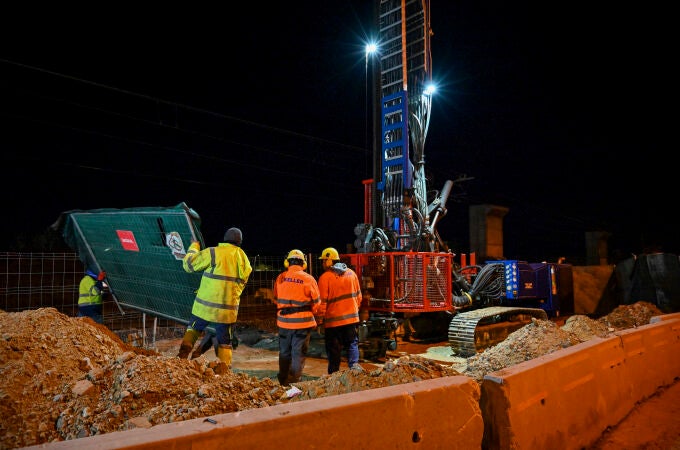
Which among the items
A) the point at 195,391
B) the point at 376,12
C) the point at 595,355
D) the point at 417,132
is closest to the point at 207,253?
the point at 195,391

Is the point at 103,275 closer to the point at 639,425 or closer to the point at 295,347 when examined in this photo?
the point at 295,347

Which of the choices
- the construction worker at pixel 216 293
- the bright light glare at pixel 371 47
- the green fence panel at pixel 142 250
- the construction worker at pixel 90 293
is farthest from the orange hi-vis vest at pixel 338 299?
the bright light glare at pixel 371 47

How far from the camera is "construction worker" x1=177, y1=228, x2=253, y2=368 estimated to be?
539 cm

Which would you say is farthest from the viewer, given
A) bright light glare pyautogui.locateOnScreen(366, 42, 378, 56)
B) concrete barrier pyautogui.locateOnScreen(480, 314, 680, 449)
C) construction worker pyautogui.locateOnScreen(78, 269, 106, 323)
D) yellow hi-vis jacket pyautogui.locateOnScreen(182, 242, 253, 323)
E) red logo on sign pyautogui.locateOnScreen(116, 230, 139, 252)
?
bright light glare pyautogui.locateOnScreen(366, 42, 378, 56)

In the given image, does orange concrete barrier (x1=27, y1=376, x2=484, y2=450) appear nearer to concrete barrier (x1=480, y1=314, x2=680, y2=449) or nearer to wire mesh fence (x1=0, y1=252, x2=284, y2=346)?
concrete barrier (x1=480, y1=314, x2=680, y2=449)

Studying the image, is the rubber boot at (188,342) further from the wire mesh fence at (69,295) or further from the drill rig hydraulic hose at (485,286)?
the drill rig hydraulic hose at (485,286)

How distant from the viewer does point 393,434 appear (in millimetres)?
2584

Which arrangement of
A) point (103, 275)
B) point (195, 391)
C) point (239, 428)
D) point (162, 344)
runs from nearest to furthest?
point (239, 428) < point (195, 391) < point (103, 275) < point (162, 344)

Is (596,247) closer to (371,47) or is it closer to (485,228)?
(485,228)

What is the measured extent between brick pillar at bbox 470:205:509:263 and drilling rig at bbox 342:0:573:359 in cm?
710

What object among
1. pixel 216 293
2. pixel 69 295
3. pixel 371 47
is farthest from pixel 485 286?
pixel 69 295

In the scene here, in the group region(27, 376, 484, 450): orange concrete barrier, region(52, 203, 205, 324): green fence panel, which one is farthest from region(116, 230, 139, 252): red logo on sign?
region(27, 376, 484, 450): orange concrete barrier

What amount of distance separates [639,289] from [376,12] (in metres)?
11.9

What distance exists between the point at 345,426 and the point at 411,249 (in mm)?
7239
